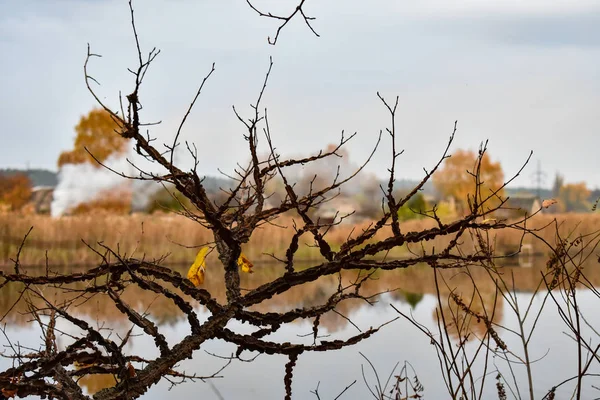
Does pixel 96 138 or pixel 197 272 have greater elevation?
pixel 96 138

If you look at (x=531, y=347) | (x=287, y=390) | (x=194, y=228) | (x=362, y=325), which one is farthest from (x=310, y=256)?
(x=287, y=390)

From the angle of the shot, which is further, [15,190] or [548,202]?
[15,190]

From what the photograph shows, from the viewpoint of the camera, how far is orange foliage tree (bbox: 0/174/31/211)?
26.1 metres

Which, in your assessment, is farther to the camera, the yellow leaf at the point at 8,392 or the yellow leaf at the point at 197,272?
the yellow leaf at the point at 197,272

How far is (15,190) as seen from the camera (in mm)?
26922

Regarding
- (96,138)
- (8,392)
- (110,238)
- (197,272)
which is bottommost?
(8,392)

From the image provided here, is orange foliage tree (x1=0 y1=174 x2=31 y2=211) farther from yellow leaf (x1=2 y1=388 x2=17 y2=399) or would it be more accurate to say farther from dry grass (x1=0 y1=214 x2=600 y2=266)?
yellow leaf (x1=2 y1=388 x2=17 y2=399)

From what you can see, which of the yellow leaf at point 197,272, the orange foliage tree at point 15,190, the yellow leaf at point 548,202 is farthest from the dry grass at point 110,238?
the orange foliage tree at point 15,190

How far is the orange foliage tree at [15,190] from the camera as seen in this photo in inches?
1029

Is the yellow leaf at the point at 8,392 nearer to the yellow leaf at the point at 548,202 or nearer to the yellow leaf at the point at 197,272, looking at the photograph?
the yellow leaf at the point at 197,272

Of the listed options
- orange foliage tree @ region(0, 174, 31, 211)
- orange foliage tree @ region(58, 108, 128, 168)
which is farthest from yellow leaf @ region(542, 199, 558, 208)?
orange foliage tree @ region(0, 174, 31, 211)

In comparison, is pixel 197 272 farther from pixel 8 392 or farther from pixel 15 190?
pixel 15 190

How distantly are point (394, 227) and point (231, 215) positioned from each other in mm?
507

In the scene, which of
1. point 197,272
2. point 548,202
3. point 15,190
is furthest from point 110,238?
point 15,190
